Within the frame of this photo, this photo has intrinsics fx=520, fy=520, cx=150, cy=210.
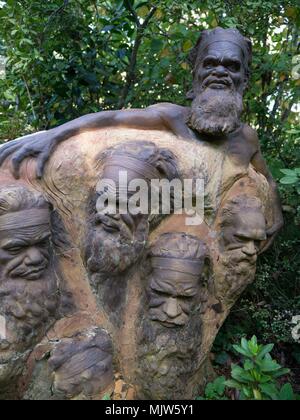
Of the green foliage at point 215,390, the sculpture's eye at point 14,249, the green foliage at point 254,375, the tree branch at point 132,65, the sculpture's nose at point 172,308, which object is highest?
the tree branch at point 132,65

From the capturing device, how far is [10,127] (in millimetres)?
4242

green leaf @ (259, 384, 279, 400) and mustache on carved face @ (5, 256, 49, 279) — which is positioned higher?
mustache on carved face @ (5, 256, 49, 279)

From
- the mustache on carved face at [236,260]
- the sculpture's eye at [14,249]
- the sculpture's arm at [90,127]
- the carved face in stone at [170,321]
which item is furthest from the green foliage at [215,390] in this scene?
the sculpture's arm at [90,127]

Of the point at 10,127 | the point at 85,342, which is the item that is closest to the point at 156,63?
the point at 10,127

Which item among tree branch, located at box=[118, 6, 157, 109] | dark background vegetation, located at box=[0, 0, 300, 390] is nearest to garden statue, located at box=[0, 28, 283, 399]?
dark background vegetation, located at box=[0, 0, 300, 390]

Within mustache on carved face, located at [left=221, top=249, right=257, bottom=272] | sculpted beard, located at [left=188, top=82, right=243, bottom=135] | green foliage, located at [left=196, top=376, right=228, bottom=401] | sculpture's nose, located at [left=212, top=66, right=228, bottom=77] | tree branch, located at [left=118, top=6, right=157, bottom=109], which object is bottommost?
green foliage, located at [left=196, top=376, right=228, bottom=401]

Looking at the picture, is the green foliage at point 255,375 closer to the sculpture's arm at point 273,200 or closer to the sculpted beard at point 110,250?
the sculpted beard at point 110,250

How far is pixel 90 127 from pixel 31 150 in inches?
12.6

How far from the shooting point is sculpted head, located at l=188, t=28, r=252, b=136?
2.63 metres

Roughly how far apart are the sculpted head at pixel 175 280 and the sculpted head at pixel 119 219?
0.39 feet

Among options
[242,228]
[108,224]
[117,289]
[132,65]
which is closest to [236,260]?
[242,228]

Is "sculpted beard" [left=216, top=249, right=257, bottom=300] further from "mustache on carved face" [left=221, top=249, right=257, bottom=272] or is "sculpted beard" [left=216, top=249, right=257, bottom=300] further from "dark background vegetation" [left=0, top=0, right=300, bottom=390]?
"dark background vegetation" [left=0, top=0, right=300, bottom=390]

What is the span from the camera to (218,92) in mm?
2648

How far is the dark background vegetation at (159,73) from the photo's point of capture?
347 centimetres
